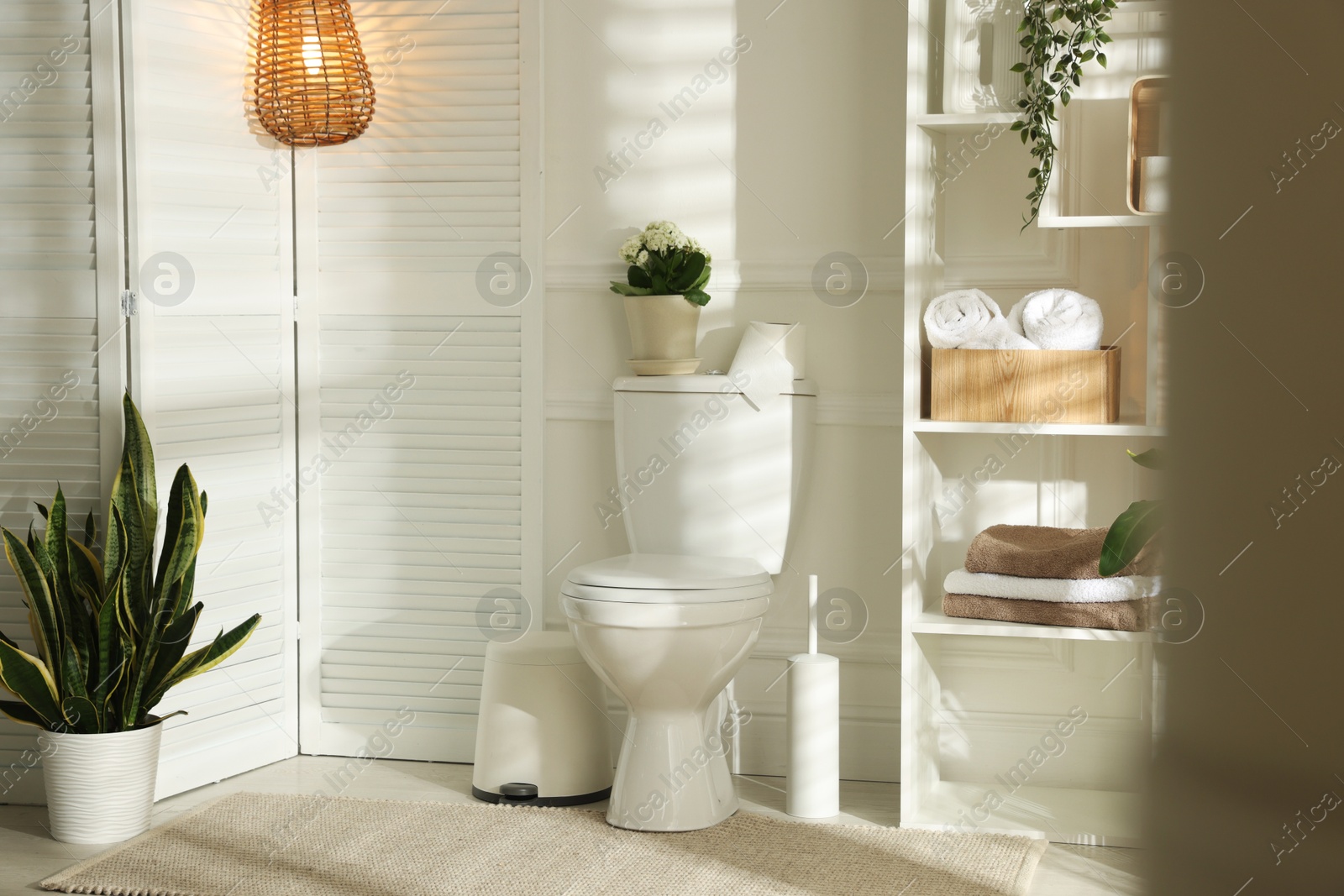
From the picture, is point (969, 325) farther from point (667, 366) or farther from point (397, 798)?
point (397, 798)

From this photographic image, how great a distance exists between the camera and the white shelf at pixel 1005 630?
2.23 metres

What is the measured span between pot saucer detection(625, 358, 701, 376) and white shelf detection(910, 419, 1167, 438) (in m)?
0.55

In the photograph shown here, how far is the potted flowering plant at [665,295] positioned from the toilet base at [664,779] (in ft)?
2.62

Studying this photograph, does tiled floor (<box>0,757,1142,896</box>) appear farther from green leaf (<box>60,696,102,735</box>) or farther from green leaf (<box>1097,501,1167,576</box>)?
green leaf (<box>1097,501,1167,576</box>)

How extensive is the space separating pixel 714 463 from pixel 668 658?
51cm

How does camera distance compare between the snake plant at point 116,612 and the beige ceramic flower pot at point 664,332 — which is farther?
the beige ceramic flower pot at point 664,332

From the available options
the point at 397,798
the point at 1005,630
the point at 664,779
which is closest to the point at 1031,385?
the point at 1005,630

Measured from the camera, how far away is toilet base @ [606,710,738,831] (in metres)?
2.37

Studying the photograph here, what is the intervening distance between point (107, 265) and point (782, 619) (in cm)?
169

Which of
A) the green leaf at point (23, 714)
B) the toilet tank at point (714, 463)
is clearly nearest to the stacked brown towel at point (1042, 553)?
the toilet tank at point (714, 463)

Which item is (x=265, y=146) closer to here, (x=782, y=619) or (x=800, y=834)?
(x=782, y=619)

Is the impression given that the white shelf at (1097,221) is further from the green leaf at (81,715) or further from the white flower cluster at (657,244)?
the green leaf at (81,715)

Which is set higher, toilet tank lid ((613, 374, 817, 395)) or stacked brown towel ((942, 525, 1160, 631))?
toilet tank lid ((613, 374, 817, 395))

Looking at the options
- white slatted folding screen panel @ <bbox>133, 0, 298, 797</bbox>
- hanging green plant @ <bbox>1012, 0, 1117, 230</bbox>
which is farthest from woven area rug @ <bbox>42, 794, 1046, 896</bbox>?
hanging green plant @ <bbox>1012, 0, 1117, 230</bbox>
